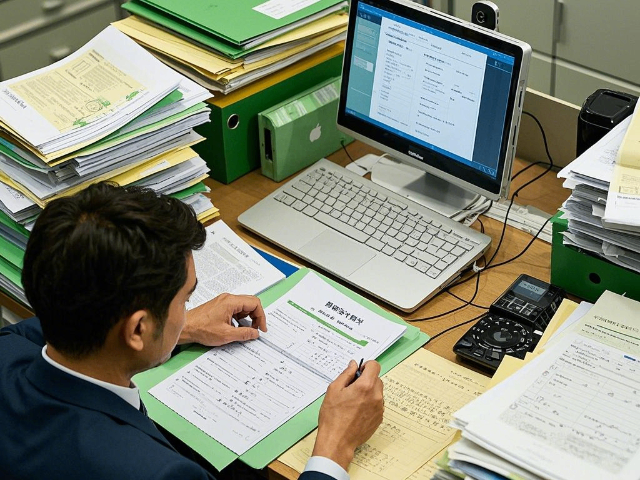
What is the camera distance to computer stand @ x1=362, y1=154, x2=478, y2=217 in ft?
6.15

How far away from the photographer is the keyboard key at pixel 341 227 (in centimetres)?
181

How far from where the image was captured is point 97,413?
1.19 m

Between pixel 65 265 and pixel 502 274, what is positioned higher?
pixel 65 265

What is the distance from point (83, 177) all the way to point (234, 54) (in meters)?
0.43

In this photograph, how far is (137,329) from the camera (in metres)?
1.19

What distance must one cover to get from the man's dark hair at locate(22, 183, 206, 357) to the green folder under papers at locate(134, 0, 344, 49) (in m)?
0.78

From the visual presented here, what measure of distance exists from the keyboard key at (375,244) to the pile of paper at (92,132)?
14.5 inches

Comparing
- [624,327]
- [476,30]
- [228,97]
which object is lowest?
[624,327]

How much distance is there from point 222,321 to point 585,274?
0.64 metres

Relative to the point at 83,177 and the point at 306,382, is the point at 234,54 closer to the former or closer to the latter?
the point at 83,177

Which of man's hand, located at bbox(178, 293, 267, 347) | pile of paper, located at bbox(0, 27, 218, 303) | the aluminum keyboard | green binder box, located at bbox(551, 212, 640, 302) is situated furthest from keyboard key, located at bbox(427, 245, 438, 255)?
pile of paper, located at bbox(0, 27, 218, 303)

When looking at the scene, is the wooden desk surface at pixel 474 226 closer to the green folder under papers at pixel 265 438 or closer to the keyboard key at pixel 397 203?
the green folder under papers at pixel 265 438

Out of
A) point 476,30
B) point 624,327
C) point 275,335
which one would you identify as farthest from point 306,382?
point 476,30

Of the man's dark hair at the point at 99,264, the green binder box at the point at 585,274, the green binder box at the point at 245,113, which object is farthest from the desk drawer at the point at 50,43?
the green binder box at the point at 585,274
